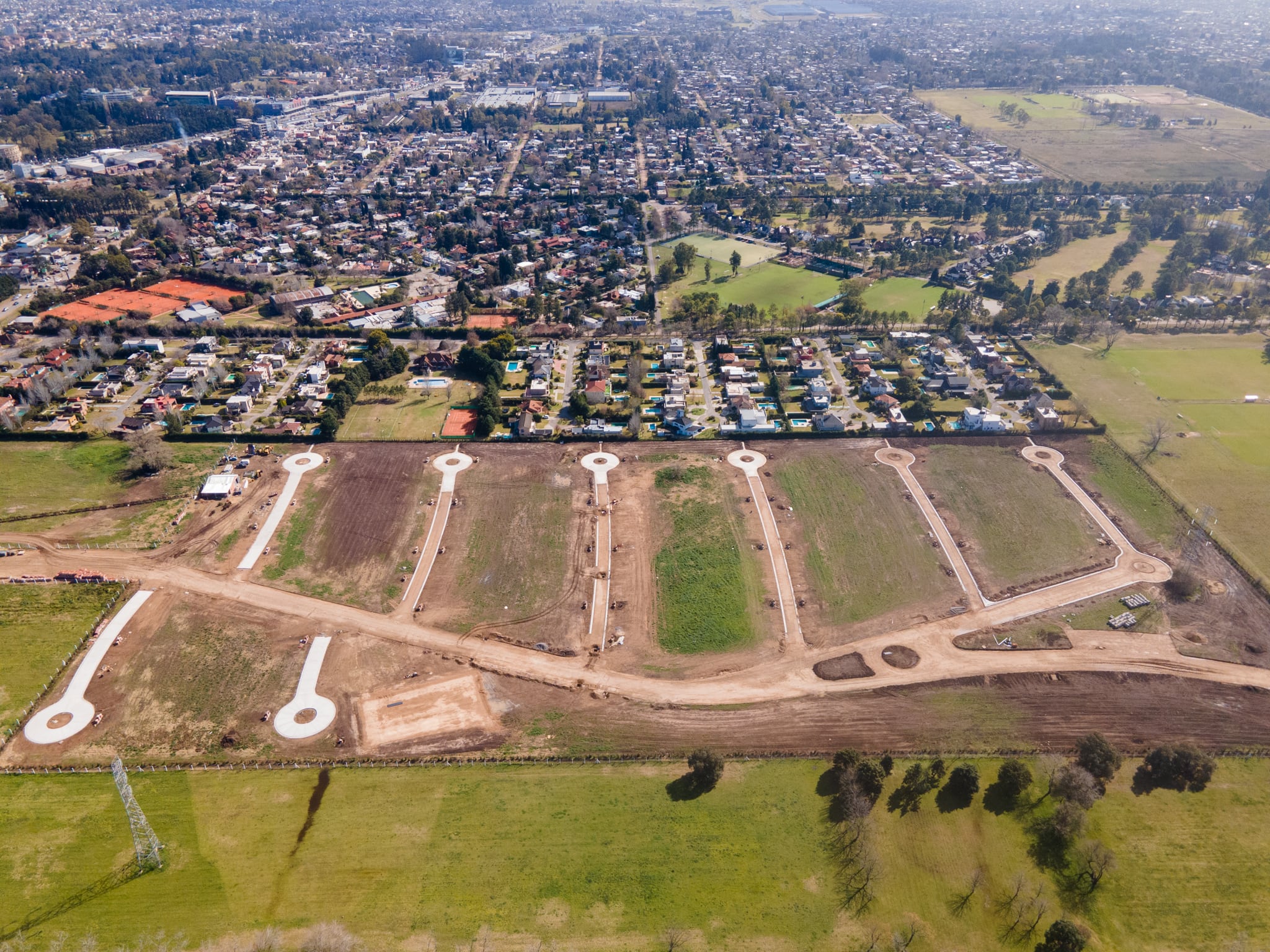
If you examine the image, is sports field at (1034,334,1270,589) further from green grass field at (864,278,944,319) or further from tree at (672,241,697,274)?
tree at (672,241,697,274)

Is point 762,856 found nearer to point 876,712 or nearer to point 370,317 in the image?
point 876,712

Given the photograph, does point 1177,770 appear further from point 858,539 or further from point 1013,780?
point 858,539

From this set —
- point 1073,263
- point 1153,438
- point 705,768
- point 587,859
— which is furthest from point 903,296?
point 587,859

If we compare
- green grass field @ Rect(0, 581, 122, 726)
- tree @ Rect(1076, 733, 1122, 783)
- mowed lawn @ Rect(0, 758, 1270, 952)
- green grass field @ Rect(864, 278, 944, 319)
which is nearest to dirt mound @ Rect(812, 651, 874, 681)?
mowed lawn @ Rect(0, 758, 1270, 952)

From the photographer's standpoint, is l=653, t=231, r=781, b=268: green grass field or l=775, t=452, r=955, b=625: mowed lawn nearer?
l=775, t=452, r=955, b=625: mowed lawn

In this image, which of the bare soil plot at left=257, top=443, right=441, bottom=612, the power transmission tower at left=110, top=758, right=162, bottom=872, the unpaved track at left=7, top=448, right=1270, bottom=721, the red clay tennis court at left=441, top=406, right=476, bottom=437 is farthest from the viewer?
the red clay tennis court at left=441, top=406, right=476, bottom=437

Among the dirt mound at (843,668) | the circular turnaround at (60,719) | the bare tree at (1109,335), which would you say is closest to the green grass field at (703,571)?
the dirt mound at (843,668)
